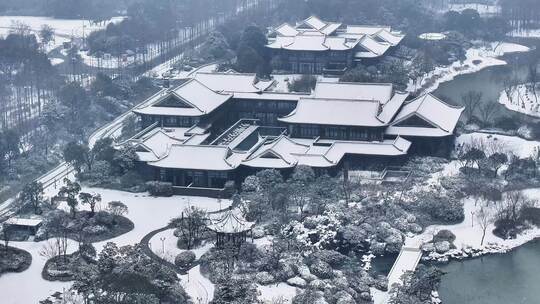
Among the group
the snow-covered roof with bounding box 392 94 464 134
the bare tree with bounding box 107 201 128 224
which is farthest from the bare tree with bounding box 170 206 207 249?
the snow-covered roof with bounding box 392 94 464 134

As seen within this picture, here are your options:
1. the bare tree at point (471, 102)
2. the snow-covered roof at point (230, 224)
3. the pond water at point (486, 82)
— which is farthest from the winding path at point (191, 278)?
the pond water at point (486, 82)

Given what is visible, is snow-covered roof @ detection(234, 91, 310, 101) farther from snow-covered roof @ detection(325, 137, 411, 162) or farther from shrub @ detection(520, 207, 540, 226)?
shrub @ detection(520, 207, 540, 226)

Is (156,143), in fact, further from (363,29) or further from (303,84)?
(363,29)

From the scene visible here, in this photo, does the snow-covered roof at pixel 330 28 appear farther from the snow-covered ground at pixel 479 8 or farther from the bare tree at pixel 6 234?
the bare tree at pixel 6 234

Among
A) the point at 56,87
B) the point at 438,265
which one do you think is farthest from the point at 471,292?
the point at 56,87

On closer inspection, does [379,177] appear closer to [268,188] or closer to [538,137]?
[268,188]

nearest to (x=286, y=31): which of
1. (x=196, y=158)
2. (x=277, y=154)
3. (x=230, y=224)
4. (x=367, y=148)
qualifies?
(x=367, y=148)
